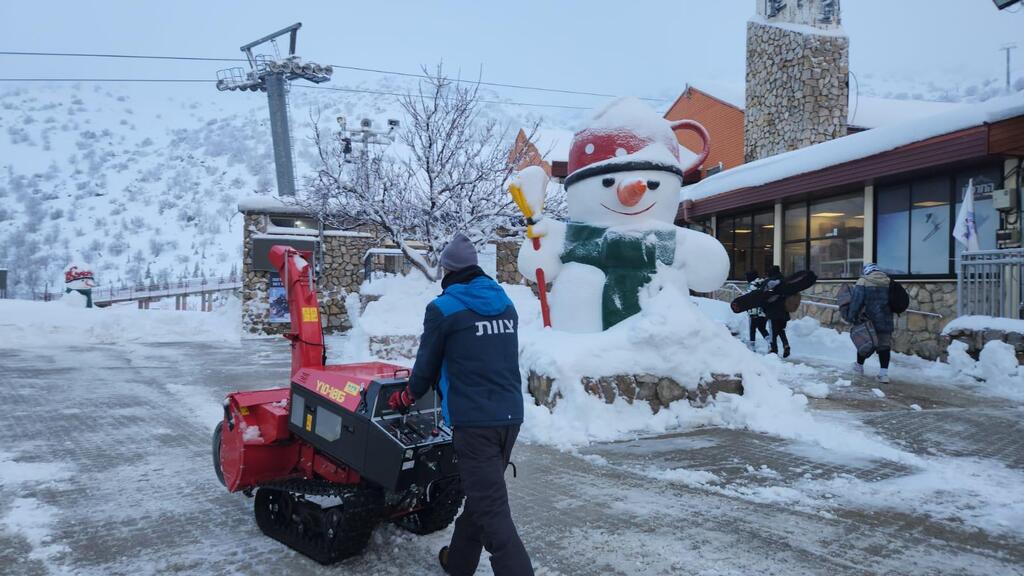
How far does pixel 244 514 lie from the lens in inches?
162

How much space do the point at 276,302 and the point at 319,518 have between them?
1464 cm

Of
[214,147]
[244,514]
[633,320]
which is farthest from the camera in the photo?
[214,147]

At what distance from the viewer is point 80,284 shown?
20188 mm

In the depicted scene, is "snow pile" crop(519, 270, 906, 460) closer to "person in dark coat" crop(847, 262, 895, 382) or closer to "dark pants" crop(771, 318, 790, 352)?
"person in dark coat" crop(847, 262, 895, 382)

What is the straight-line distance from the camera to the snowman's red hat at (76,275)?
2014cm

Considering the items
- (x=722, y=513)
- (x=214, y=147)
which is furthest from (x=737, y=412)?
(x=214, y=147)

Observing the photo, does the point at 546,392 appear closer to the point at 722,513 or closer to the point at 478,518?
the point at 722,513

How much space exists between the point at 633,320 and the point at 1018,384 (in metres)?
5.09

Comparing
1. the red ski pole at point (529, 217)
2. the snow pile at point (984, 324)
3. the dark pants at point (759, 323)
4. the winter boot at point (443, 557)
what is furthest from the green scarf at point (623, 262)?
the snow pile at point (984, 324)

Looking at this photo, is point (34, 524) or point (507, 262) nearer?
point (34, 524)

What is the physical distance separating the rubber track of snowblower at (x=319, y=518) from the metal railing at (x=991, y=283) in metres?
9.43

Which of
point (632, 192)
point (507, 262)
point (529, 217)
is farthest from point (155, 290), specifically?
point (632, 192)

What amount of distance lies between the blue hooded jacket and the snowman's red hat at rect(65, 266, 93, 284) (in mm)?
21435

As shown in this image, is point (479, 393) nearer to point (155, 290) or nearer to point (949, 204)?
point (949, 204)
